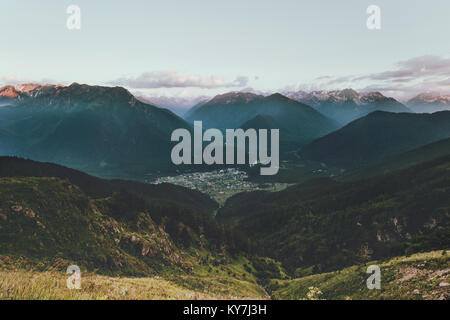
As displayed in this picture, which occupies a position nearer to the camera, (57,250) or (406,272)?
(406,272)

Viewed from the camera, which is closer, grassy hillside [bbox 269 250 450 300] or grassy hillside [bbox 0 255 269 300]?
grassy hillside [bbox 0 255 269 300]

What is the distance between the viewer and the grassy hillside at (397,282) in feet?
188

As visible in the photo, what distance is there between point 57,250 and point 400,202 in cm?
19910

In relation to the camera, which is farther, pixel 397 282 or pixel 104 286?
pixel 397 282

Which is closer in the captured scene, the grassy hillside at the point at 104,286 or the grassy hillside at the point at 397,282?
the grassy hillside at the point at 104,286

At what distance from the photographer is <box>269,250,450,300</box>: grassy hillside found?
57438 millimetres

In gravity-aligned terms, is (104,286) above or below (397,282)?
above

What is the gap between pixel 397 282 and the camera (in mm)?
69938

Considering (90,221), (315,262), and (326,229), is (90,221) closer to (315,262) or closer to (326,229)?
(315,262)
